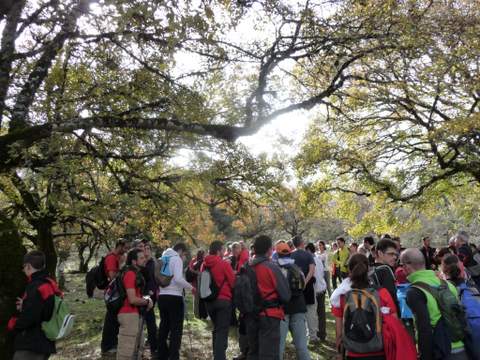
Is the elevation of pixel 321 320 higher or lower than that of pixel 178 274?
lower

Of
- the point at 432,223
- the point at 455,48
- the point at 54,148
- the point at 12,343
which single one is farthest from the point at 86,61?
the point at 432,223

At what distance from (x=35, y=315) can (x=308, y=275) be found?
15.9 ft

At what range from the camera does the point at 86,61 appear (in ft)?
25.4

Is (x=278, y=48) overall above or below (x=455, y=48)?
below

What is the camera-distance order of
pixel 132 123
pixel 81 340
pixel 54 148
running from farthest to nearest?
pixel 81 340
pixel 54 148
pixel 132 123

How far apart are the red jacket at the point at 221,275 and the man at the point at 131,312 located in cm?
108

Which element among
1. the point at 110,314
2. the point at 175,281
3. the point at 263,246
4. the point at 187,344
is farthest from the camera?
the point at 187,344

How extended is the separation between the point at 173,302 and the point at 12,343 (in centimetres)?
288

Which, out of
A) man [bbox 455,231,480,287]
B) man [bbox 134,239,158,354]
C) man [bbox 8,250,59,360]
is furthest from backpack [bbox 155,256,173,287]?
man [bbox 455,231,480,287]

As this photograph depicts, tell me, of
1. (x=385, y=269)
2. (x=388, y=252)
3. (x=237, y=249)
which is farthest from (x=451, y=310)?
(x=237, y=249)

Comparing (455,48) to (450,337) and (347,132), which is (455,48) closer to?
(347,132)

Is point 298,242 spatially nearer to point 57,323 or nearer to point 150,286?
point 150,286

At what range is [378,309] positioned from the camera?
4.07m

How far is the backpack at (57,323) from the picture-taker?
15.3ft
